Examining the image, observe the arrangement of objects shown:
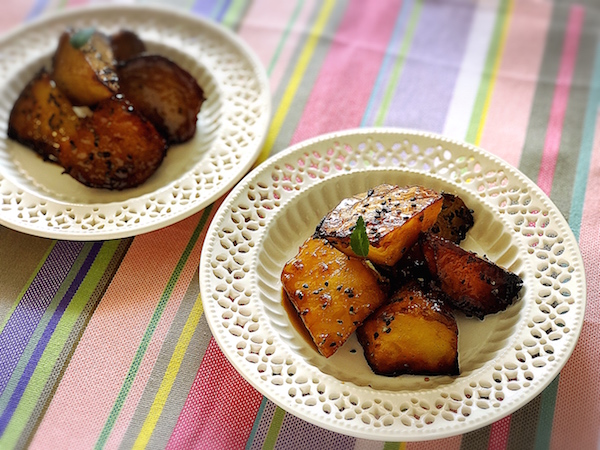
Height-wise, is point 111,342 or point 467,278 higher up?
point 467,278

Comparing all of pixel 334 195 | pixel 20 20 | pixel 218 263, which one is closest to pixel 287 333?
pixel 218 263

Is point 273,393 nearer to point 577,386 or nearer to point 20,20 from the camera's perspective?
point 577,386

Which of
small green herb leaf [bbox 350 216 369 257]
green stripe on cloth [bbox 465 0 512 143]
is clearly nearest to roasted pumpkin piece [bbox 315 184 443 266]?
small green herb leaf [bbox 350 216 369 257]

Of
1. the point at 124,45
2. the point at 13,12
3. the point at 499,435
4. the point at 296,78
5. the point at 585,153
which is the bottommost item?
the point at 499,435

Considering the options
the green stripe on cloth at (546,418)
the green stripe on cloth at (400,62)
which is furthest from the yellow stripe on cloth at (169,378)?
the green stripe on cloth at (400,62)

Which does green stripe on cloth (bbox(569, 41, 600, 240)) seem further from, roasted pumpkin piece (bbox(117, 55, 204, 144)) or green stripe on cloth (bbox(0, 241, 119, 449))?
green stripe on cloth (bbox(0, 241, 119, 449))

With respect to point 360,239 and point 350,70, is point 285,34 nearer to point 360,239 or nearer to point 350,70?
point 350,70

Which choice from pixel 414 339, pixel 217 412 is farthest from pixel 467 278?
pixel 217 412
